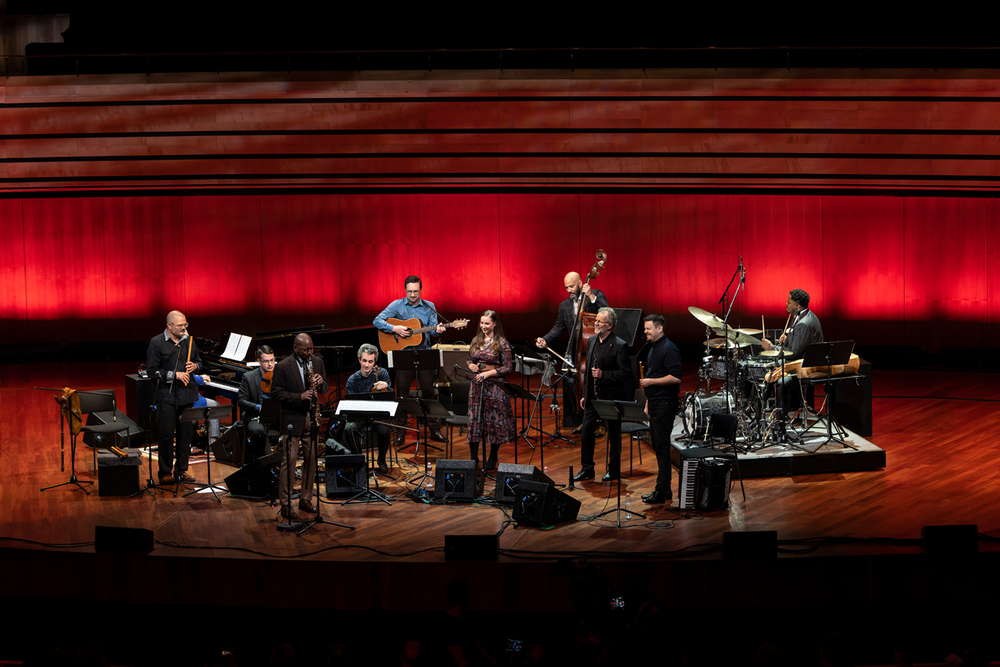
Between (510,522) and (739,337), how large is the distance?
Answer: 8.73 feet

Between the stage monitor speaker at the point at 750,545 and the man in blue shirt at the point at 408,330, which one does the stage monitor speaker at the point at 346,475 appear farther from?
the stage monitor speaker at the point at 750,545

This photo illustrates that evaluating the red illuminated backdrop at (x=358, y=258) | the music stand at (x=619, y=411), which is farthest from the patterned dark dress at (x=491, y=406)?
the red illuminated backdrop at (x=358, y=258)

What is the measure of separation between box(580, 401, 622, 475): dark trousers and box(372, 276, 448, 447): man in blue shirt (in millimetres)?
1629

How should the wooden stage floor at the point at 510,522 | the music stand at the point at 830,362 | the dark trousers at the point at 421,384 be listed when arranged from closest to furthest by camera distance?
1. the wooden stage floor at the point at 510,522
2. the music stand at the point at 830,362
3. the dark trousers at the point at 421,384

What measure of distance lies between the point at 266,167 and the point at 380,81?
184 cm

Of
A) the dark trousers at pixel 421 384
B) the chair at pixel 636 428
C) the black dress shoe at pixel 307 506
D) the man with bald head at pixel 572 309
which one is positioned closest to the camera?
the black dress shoe at pixel 307 506

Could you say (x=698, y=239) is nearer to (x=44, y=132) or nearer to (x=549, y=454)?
(x=549, y=454)

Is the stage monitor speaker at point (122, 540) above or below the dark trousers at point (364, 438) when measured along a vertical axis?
below

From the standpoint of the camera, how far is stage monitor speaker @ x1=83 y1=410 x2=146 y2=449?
7.44 m

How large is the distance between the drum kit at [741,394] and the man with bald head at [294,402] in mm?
3208

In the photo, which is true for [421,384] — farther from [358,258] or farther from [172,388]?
[358,258]

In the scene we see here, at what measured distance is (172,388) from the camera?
6.98 metres

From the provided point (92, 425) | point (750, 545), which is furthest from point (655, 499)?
point (92, 425)

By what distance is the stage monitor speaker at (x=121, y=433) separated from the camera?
744 cm
